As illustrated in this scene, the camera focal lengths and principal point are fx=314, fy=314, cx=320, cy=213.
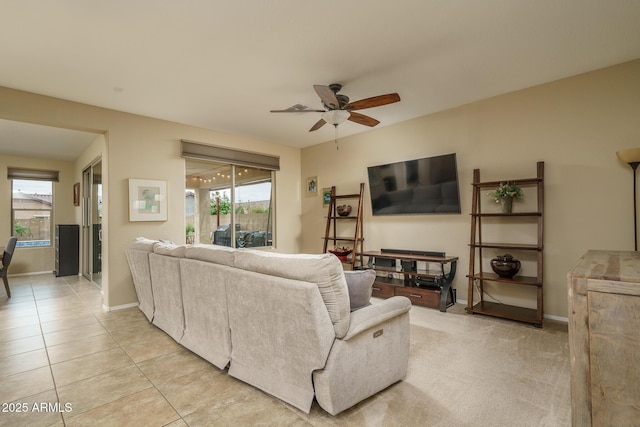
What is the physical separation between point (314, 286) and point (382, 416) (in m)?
0.90

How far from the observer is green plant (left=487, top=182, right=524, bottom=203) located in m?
3.60

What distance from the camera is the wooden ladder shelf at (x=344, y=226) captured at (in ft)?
17.2

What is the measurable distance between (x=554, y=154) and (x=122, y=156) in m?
5.34

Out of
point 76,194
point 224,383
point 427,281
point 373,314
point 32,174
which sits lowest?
point 224,383

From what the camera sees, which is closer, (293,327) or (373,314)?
(293,327)

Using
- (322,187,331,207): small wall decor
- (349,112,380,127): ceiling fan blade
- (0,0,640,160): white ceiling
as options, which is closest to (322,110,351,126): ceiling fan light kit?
(349,112,380,127): ceiling fan blade

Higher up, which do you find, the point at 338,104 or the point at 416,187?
the point at 338,104

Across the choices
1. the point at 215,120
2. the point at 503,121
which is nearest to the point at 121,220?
the point at 215,120

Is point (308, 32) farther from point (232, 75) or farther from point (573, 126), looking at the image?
point (573, 126)

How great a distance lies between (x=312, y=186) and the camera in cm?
629

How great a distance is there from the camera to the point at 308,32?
8.34 feet

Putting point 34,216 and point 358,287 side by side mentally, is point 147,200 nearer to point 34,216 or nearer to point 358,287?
point 358,287

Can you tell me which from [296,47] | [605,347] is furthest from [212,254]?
[605,347]

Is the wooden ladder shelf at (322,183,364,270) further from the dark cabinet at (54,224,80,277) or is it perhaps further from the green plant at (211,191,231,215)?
the dark cabinet at (54,224,80,277)
